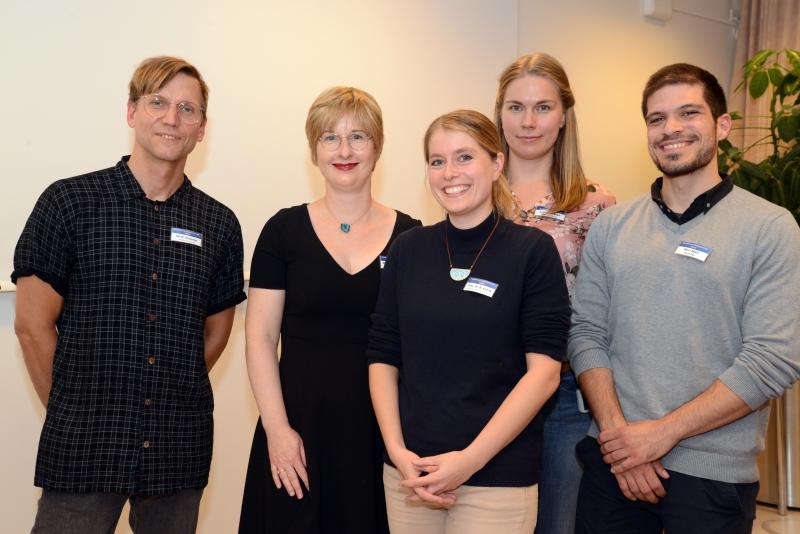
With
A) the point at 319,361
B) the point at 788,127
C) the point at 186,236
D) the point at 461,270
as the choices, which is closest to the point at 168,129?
the point at 186,236

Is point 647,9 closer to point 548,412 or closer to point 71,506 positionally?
point 548,412

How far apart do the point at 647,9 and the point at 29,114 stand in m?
4.08

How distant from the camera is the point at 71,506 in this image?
1957mm

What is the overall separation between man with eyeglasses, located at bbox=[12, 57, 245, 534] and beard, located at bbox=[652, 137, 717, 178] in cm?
132

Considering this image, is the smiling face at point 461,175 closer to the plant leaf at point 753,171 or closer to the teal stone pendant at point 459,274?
the teal stone pendant at point 459,274

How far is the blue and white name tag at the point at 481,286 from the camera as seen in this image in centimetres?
183

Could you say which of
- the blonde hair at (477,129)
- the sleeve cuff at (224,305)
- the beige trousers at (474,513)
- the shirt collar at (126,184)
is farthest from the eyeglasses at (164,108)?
the beige trousers at (474,513)

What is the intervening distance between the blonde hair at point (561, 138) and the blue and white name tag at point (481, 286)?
0.57 meters

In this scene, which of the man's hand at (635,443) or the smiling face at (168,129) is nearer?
the man's hand at (635,443)

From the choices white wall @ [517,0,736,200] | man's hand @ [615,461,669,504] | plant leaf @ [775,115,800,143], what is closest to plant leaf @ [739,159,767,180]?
plant leaf @ [775,115,800,143]

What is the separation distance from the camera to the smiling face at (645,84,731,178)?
2.03 metres

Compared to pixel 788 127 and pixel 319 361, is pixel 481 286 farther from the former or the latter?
pixel 788 127

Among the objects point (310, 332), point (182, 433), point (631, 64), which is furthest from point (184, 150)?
point (631, 64)

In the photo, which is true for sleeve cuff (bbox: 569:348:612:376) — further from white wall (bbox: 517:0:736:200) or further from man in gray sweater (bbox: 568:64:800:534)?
white wall (bbox: 517:0:736:200)
